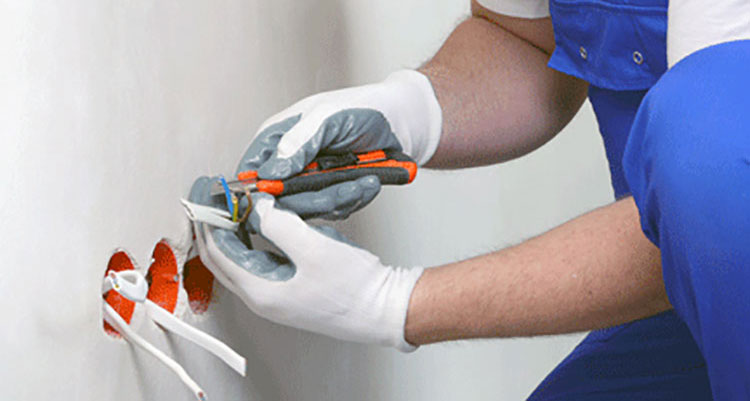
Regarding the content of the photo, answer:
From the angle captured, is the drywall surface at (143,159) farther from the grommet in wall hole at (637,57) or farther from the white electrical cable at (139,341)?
the grommet in wall hole at (637,57)

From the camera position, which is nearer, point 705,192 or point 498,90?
point 705,192

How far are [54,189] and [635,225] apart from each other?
0.52 meters

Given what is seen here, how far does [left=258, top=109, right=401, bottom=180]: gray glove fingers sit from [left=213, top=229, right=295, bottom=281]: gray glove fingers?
7 cm

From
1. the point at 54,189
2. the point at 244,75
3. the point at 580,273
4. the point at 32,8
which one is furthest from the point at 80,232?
the point at 580,273

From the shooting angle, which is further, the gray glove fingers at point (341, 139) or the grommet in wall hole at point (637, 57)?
the grommet in wall hole at point (637, 57)

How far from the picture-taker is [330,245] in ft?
2.59

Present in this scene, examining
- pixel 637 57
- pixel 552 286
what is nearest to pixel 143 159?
pixel 552 286

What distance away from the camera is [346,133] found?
874 mm

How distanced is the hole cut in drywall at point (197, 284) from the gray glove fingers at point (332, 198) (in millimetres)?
131

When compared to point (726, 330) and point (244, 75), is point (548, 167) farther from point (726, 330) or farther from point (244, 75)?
point (726, 330)

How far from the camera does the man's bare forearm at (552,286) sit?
2.61 ft

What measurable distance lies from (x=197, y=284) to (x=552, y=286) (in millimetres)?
356

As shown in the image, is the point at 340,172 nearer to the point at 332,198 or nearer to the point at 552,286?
the point at 332,198

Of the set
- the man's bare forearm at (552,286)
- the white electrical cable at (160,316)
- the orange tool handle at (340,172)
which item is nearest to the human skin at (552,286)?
the man's bare forearm at (552,286)
